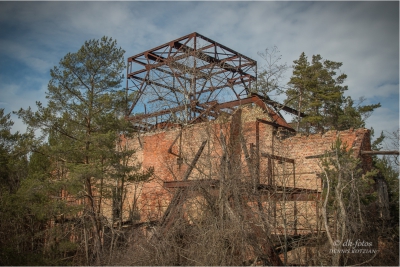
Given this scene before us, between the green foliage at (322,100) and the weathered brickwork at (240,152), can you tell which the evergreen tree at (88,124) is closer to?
the weathered brickwork at (240,152)

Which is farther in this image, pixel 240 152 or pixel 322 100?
pixel 322 100

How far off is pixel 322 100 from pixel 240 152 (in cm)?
1171

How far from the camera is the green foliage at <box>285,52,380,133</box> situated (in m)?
23.3

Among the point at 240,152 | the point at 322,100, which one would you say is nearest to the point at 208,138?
the point at 240,152

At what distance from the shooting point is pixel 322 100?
24.3 metres

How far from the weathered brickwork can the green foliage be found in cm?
776

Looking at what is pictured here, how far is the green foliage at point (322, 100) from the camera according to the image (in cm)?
2328

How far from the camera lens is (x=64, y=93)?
16.1m

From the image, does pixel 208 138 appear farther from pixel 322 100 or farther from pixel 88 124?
pixel 322 100

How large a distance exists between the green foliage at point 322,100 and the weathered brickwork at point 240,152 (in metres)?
7.76

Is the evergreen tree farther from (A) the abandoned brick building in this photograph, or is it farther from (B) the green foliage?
(B) the green foliage

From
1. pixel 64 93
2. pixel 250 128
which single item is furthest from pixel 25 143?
pixel 250 128

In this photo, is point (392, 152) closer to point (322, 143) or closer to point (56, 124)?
point (322, 143)

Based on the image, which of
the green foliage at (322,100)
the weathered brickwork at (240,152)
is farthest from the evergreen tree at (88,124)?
the green foliage at (322,100)
